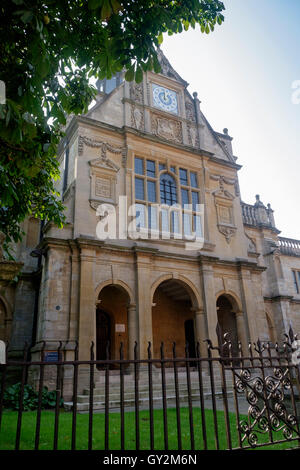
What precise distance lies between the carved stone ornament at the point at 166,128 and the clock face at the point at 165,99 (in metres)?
0.78

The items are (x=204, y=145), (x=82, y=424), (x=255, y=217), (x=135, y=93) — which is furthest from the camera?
(x=255, y=217)

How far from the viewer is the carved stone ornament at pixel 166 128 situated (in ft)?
60.2

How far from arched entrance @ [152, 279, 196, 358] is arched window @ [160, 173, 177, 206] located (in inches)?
166

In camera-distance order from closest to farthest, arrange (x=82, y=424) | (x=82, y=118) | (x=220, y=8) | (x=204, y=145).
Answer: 1. (x=220, y=8)
2. (x=82, y=424)
3. (x=82, y=118)
4. (x=204, y=145)

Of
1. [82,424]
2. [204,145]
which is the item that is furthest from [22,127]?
[204,145]

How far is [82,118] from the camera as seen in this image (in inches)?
627

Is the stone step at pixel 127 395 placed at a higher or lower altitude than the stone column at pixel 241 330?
lower

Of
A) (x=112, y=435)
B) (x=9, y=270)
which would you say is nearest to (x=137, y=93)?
(x=9, y=270)

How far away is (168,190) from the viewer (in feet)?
57.9

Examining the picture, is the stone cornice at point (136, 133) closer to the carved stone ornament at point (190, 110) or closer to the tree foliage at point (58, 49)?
the carved stone ornament at point (190, 110)

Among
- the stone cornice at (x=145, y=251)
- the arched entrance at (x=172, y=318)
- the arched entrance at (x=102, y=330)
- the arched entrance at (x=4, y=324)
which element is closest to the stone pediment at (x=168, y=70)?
the stone cornice at (x=145, y=251)

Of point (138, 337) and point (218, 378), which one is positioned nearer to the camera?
point (138, 337)
